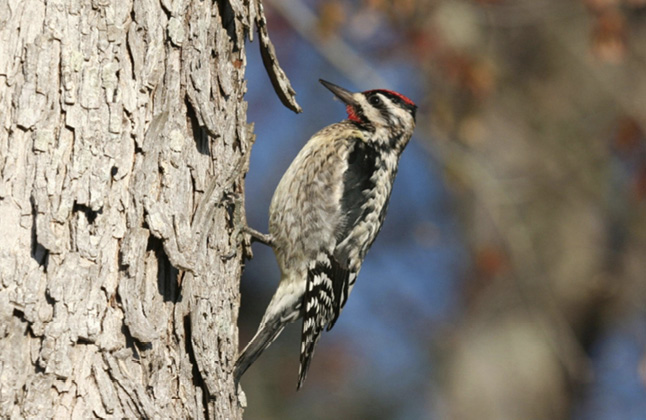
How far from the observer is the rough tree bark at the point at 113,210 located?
2.36 metres

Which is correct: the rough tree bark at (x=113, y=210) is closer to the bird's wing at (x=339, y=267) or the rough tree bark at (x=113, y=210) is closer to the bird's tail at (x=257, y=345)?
the bird's tail at (x=257, y=345)

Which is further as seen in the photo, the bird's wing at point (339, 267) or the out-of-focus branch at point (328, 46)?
the out-of-focus branch at point (328, 46)

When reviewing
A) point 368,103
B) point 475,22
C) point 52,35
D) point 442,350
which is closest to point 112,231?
point 52,35

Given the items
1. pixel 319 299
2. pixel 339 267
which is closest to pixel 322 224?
pixel 339 267

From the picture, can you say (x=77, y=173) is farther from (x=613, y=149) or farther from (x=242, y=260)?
(x=613, y=149)

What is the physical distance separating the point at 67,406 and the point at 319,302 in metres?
2.05

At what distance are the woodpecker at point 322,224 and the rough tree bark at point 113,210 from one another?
1.27 meters

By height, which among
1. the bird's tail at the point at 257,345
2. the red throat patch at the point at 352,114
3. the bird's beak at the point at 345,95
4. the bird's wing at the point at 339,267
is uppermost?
the bird's beak at the point at 345,95

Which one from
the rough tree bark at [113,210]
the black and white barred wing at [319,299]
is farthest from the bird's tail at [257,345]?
the rough tree bark at [113,210]

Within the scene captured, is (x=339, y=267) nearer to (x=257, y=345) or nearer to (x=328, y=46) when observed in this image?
(x=257, y=345)

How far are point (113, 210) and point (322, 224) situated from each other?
78.3 inches

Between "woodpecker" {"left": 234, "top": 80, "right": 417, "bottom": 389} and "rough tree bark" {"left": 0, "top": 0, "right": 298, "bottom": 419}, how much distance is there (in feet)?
4.17

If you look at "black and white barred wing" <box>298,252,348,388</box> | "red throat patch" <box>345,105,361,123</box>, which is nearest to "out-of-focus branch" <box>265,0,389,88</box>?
"red throat patch" <box>345,105,361,123</box>

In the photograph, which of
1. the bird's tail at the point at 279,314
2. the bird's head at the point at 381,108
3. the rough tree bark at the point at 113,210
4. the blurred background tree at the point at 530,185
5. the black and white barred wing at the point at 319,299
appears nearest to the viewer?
the rough tree bark at the point at 113,210
